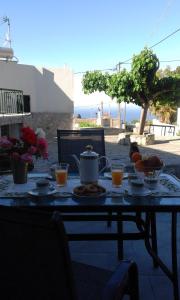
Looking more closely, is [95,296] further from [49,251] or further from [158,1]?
[158,1]

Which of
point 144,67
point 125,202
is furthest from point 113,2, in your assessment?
point 125,202

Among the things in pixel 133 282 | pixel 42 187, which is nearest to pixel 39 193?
pixel 42 187

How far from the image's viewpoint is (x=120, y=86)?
10422mm

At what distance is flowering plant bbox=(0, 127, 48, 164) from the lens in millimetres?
2025

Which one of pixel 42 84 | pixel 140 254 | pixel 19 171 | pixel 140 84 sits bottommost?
pixel 140 254

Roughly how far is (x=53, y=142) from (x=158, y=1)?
7.61 meters

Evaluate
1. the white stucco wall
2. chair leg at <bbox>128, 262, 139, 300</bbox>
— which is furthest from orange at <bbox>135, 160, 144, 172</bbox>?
the white stucco wall

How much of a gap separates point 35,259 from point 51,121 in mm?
12254

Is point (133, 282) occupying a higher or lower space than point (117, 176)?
lower

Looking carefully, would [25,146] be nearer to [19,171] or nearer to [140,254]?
[19,171]

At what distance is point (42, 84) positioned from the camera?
13.4 metres

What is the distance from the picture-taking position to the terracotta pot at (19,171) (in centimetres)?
209

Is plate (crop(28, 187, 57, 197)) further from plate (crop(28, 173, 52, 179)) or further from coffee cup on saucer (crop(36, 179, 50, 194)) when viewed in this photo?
plate (crop(28, 173, 52, 179))

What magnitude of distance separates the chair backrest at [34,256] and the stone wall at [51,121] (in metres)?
10.9
